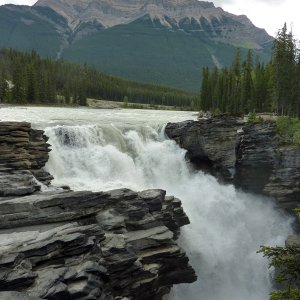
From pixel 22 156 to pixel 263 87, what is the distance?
2532 inches

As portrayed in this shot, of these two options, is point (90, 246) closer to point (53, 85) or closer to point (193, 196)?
point (193, 196)

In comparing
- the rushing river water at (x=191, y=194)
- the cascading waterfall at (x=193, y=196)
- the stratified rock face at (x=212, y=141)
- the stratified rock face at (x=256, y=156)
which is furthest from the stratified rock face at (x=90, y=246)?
the stratified rock face at (x=256, y=156)

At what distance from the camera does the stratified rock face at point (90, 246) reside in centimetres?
1778

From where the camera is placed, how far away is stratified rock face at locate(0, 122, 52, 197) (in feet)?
94.2

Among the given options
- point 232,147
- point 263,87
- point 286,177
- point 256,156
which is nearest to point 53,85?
point 263,87

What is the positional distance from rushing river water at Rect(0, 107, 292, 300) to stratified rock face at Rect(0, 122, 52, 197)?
2.12m

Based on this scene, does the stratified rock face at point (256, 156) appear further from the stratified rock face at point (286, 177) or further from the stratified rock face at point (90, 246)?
the stratified rock face at point (90, 246)

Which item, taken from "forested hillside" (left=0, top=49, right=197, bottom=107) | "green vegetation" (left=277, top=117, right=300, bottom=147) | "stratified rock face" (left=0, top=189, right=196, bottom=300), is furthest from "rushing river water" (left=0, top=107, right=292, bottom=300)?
"forested hillside" (left=0, top=49, right=197, bottom=107)

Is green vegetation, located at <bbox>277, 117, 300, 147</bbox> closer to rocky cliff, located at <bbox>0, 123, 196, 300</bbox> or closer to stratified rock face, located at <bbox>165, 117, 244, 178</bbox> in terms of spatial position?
stratified rock face, located at <bbox>165, 117, 244, 178</bbox>

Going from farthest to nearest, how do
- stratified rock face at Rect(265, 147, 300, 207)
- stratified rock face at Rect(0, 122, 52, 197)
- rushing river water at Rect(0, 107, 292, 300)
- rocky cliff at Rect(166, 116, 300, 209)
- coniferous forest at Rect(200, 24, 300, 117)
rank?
coniferous forest at Rect(200, 24, 300, 117) → rocky cliff at Rect(166, 116, 300, 209) → stratified rock face at Rect(265, 147, 300, 207) → rushing river water at Rect(0, 107, 292, 300) → stratified rock face at Rect(0, 122, 52, 197)

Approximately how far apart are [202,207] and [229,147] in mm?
11358

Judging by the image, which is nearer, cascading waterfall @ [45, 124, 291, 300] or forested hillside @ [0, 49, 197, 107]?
cascading waterfall @ [45, 124, 291, 300]

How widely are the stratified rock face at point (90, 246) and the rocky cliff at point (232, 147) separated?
19176mm

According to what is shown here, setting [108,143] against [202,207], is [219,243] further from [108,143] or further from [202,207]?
[108,143]
